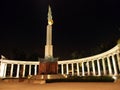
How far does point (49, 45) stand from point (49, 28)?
6910 mm

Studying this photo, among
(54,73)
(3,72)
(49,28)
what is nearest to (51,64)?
(54,73)

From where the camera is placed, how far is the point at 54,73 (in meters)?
42.1

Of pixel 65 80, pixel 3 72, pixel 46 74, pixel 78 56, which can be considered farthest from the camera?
pixel 78 56

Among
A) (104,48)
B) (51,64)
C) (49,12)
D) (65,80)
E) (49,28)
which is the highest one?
(49,12)

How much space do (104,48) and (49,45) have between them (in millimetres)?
33348

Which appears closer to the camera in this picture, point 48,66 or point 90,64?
point 48,66

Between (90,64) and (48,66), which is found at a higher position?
(90,64)

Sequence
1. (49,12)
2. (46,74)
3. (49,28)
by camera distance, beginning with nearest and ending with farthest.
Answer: (46,74) → (49,28) → (49,12)

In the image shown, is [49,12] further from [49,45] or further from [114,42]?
[114,42]

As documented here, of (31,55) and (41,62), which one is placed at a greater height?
(31,55)

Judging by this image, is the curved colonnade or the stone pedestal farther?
the curved colonnade

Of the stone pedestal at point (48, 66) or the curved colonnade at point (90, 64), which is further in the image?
the curved colonnade at point (90, 64)

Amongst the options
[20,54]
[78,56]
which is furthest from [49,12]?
[20,54]

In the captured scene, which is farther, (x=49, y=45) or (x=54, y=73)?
(x=49, y=45)
